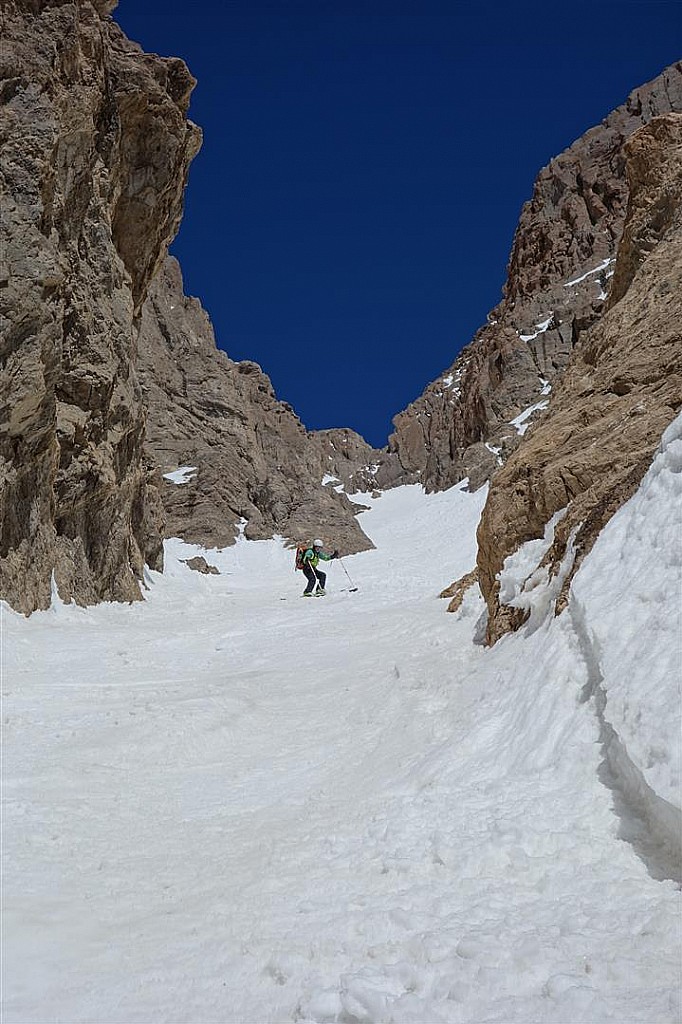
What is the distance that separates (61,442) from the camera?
16375 millimetres

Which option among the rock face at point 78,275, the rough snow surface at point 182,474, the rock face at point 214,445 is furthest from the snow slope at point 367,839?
the rough snow surface at point 182,474

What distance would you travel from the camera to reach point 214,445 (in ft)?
160

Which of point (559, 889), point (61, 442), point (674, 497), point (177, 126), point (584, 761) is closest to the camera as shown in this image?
point (559, 889)

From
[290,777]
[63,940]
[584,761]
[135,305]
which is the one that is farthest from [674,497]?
[135,305]

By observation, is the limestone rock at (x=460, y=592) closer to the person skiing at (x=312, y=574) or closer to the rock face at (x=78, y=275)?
the person skiing at (x=312, y=574)

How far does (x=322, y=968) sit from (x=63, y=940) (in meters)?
1.42

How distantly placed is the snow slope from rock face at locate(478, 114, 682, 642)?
76 cm

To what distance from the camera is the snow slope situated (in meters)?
2.84

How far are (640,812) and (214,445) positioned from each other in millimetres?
46677

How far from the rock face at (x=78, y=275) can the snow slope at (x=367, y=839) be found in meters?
6.76

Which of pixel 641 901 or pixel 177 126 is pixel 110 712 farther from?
pixel 177 126

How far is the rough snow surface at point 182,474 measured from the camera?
4310 cm

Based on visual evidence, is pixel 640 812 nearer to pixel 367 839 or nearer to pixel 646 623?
pixel 646 623

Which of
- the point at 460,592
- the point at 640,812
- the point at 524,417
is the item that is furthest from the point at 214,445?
the point at 640,812
